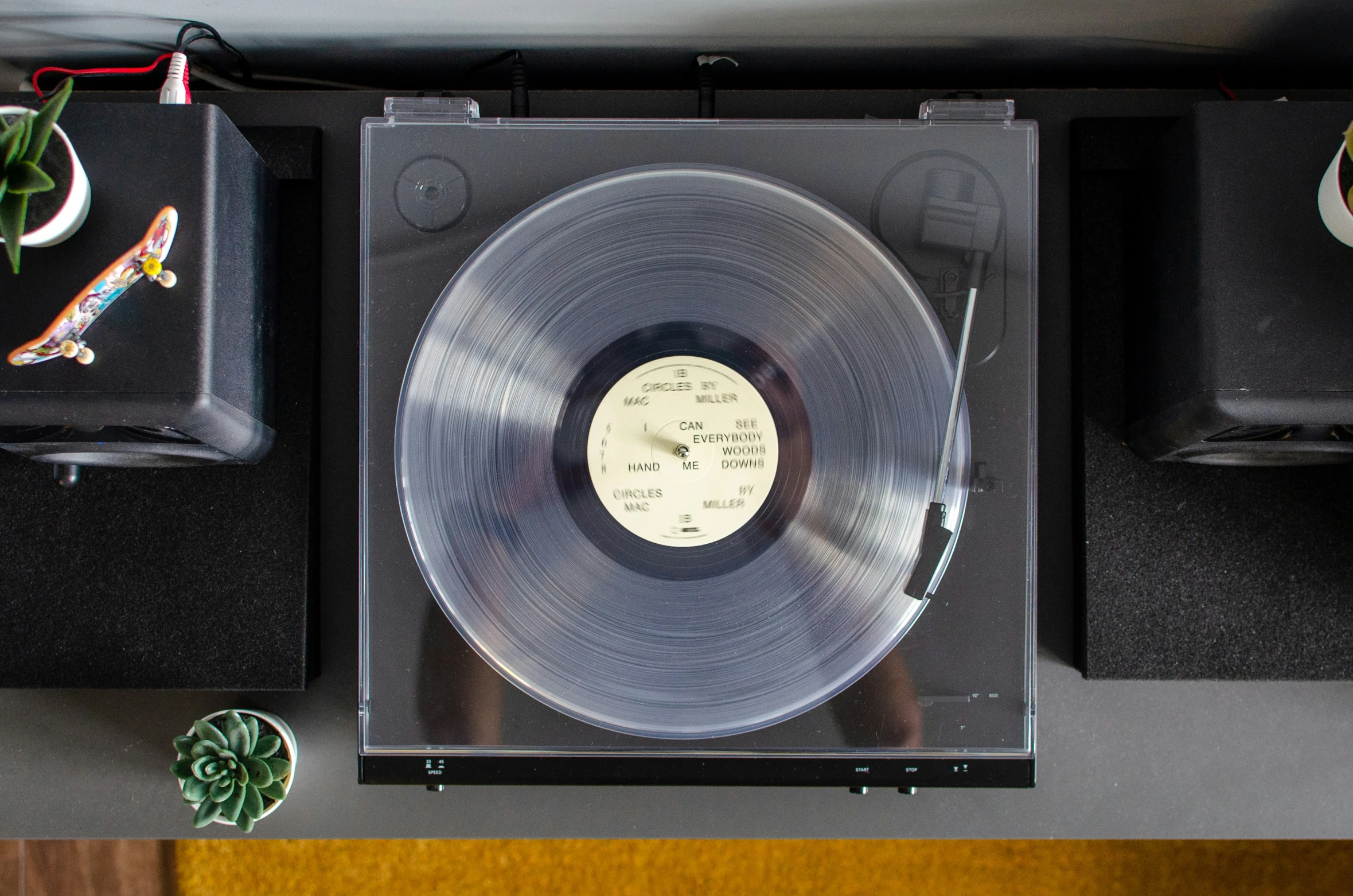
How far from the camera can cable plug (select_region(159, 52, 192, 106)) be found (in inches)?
26.7

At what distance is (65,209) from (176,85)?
0.49 feet

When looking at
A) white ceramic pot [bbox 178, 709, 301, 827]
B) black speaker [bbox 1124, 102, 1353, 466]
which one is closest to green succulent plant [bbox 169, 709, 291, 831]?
white ceramic pot [bbox 178, 709, 301, 827]

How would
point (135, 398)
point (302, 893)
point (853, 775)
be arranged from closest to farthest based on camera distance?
point (135, 398)
point (853, 775)
point (302, 893)

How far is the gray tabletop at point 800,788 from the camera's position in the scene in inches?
30.6

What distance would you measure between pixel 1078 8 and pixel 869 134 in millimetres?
208

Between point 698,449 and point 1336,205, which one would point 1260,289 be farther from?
point 698,449

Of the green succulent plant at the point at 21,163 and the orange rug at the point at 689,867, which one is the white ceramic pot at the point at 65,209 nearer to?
the green succulent plant at the point at 21,163

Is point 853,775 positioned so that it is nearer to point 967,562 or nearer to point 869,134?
point 967,562

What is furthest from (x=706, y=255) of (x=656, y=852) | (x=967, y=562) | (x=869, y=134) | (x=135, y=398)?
(x=656, y=852)

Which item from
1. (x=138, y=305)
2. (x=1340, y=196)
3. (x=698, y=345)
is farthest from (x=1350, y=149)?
(x=138, y=305)

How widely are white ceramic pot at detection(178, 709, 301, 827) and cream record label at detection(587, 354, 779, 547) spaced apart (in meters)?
0.35

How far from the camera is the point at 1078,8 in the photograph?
732 mm

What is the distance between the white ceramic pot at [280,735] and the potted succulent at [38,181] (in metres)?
0.39

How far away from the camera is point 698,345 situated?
0.70 m
